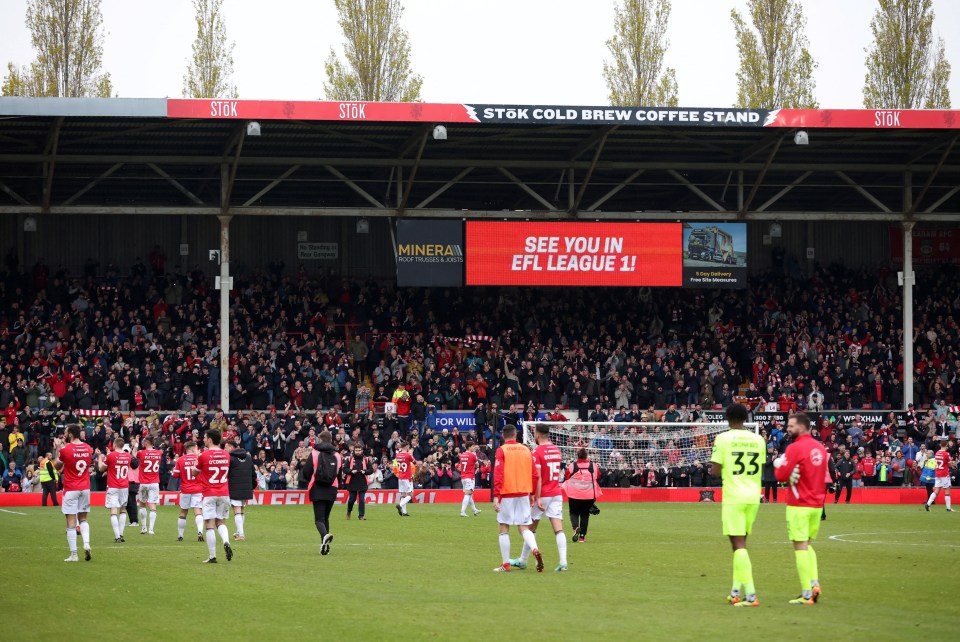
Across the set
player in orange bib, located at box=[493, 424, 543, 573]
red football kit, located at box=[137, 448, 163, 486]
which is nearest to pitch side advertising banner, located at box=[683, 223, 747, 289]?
red football kit, located at box=[137, 448, 163, 486]

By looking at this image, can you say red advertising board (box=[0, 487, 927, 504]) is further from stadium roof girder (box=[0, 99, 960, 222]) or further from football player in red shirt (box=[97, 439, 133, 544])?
football player in red shirt (box=[97, 439, 133, 544])

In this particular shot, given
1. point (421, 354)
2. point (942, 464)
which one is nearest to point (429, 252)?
point (421, 354)

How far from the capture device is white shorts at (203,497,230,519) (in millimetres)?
19172

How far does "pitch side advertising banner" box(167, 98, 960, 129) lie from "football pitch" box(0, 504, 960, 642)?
15.1m

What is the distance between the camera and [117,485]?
23312 mm

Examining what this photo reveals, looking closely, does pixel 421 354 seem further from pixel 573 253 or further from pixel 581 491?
pixel 581 491

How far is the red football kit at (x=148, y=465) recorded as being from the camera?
25.5 metres

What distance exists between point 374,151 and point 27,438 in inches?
569

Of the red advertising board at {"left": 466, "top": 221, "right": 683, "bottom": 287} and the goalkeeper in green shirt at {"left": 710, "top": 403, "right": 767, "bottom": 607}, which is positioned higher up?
the red advertising board at {"left": 466, "top": 221, "right": 683, "bottom": 287}

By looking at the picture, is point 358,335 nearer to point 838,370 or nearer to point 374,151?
point 374,151

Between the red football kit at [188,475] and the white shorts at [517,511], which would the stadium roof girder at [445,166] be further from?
the white shorts at [517,511]

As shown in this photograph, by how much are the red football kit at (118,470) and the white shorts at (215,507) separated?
4607 millimetres

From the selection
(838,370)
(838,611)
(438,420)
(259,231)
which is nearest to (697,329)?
(838,370)

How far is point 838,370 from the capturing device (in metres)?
45.9
